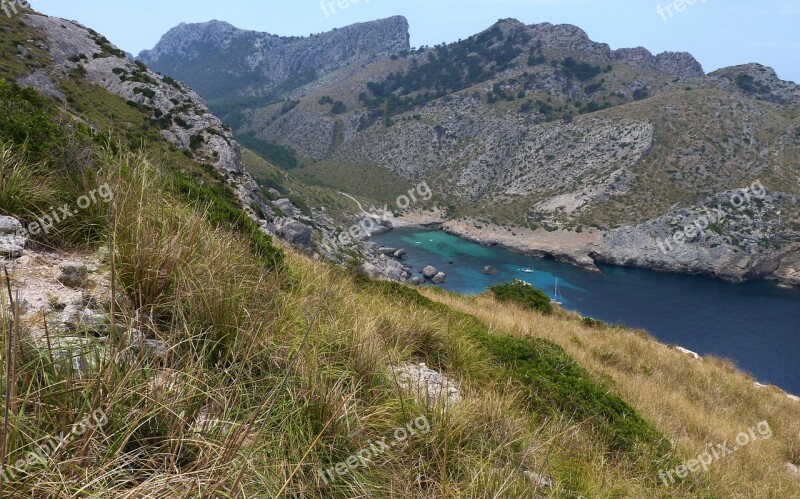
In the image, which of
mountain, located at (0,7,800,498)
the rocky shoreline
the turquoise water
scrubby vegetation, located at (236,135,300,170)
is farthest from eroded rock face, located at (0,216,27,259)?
scrubby vegetation, located at (236,135,300,170)

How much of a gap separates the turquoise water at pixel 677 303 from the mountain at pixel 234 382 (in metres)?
39.9

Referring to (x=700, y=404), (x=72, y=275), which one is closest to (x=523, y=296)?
(x=700, y=404)

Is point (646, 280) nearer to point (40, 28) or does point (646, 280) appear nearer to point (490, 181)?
point (490, 181)

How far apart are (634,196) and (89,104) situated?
291 feet

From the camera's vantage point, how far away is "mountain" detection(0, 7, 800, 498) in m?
1.94

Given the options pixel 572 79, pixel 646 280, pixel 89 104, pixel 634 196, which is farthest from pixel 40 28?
pixel 572 79

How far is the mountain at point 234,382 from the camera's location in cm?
194

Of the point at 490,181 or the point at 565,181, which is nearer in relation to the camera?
the point at 565,181

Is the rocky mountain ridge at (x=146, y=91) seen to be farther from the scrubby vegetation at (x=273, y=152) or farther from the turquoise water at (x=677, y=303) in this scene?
the scrubby vegetation at (x=273, y=152)

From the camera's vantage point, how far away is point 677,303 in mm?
55312

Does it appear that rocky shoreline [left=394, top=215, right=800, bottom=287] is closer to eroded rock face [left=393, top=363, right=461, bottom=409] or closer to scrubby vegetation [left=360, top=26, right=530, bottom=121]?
eroded rock face [left=393, top=363, right=461, bottom=409]

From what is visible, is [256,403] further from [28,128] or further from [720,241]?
[720,241]

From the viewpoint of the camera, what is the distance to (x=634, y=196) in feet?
268

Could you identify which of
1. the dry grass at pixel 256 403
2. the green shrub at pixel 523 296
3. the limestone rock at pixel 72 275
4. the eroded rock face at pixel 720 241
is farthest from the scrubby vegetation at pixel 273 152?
the limestone rock at pixel 72 275
